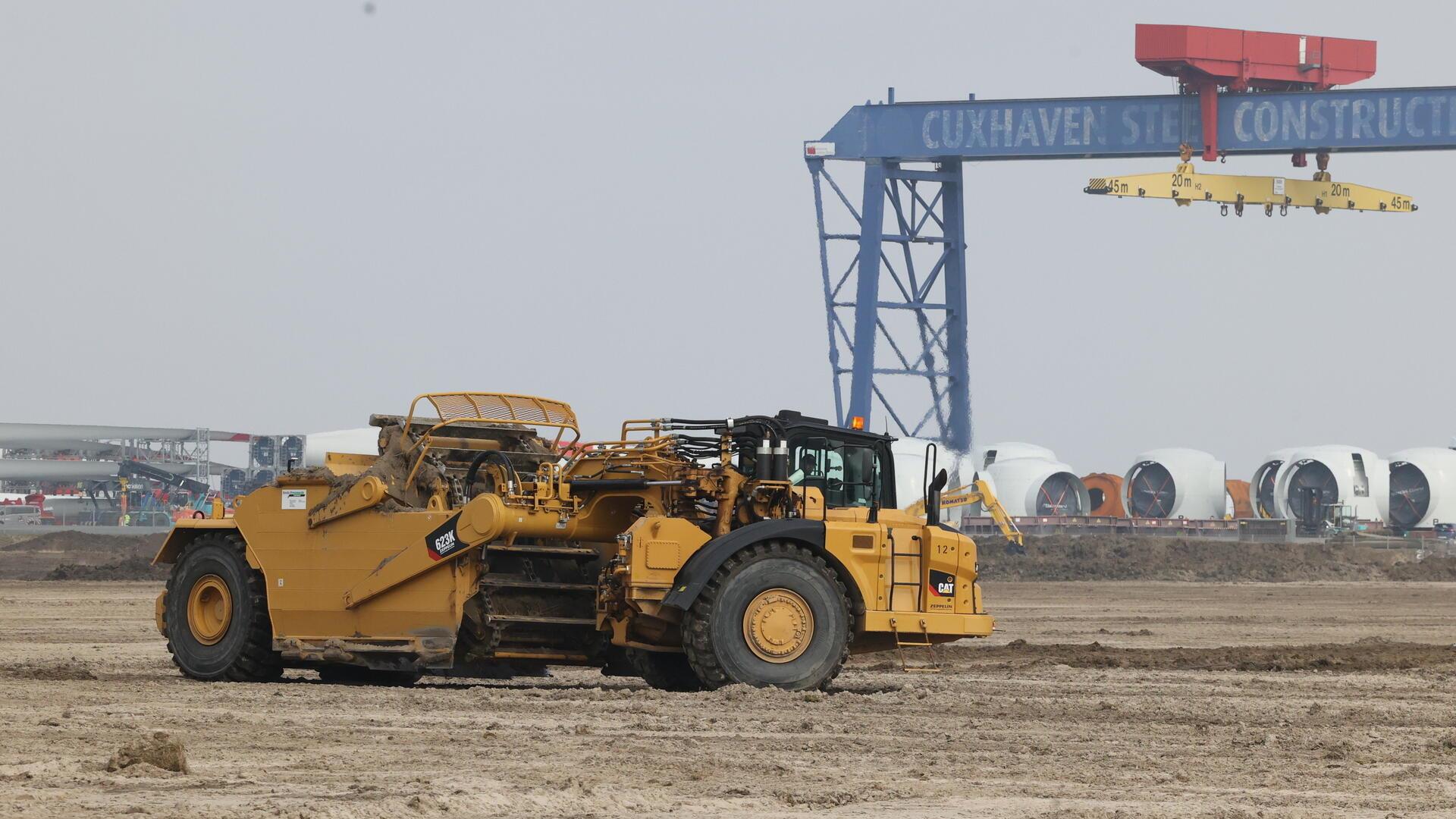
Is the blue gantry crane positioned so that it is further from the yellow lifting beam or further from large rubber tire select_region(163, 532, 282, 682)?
large rubber tire select_region(163, 532, 282, 682)

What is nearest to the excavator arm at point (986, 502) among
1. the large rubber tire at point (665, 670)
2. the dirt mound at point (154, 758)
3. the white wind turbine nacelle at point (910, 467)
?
the white wind turbine nacelle at point (910, 467)

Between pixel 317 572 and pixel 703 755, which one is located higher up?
pixel 317 572

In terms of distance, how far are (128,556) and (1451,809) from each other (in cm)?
4376

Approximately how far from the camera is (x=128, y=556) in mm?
48312

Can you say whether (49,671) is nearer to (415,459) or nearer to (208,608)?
(208,608)

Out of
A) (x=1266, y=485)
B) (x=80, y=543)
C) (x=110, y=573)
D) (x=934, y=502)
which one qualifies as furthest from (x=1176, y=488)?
(x=934, y=502)

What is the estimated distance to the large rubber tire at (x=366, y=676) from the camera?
51.6 ft

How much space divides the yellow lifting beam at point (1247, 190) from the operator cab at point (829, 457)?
148 feet

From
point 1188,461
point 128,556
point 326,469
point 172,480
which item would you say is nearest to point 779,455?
point 326,469

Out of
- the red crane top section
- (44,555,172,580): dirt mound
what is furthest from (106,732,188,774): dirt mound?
the red crane top section

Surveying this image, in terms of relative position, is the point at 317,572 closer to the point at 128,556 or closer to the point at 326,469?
the point at 326,469

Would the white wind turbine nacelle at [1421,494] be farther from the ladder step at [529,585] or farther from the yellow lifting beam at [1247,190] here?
the ladder step at [529,585]

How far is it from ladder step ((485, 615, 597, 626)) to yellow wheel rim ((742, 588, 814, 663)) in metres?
1.29

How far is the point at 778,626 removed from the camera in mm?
13867
